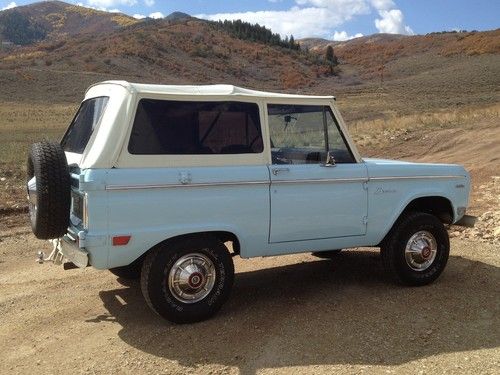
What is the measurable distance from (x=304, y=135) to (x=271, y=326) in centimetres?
174

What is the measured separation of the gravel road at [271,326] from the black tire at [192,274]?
0.45ft

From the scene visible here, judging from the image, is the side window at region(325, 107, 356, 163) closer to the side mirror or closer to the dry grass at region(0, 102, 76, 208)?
the side mirror

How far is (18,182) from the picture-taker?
470 inches

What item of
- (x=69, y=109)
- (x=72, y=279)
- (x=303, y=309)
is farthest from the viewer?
(x=69, y=109)

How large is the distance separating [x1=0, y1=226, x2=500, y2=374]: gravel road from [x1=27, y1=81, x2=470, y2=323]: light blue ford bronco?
12.9 inches

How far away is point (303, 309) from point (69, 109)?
38970 millimetres

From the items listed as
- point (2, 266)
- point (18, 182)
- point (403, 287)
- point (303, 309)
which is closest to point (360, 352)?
point (303, 309)

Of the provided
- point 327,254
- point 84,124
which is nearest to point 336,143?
point 327,254

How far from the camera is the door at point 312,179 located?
189 inches

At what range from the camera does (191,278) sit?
4.49 m

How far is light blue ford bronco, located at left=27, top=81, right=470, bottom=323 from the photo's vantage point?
420cm

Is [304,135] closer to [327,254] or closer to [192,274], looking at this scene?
[192,274]

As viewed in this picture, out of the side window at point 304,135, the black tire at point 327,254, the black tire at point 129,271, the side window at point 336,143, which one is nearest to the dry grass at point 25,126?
the black tire at point 327,254

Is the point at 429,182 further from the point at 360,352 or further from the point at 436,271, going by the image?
the point at 360,352
